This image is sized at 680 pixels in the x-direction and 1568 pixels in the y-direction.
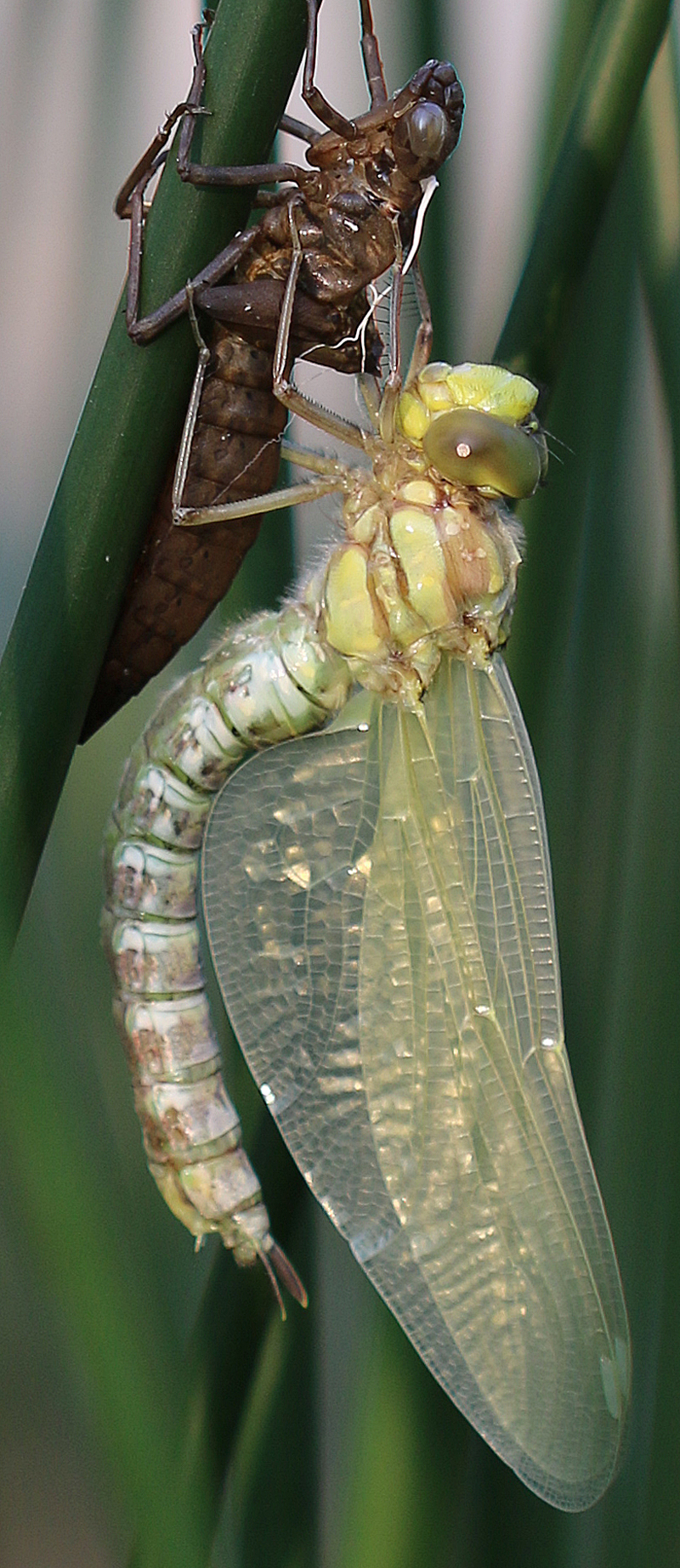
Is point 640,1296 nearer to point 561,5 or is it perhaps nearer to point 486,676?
point 486,676

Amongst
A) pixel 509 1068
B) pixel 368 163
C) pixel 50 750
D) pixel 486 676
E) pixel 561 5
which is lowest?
pixel 509 1068

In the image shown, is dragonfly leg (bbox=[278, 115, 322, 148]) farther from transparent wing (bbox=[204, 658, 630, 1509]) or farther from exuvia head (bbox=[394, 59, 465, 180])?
transparent wing (bbox=[204, 658, 630, 1509])

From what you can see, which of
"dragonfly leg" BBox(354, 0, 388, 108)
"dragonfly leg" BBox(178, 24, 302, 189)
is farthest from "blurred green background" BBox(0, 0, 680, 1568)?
"dragonfly leg" BBox(178, 24, 302, 189)

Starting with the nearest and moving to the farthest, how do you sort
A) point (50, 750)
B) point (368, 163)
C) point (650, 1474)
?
1. point (50, 750)
2. point (650, 1474)
3. point (368, 163)

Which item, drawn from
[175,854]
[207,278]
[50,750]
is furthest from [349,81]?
[50,750]

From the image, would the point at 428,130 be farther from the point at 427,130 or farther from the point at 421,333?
the point at 421,333

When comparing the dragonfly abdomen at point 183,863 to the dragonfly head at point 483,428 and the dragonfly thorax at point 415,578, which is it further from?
the dragonfly head at point 483,428
